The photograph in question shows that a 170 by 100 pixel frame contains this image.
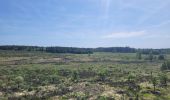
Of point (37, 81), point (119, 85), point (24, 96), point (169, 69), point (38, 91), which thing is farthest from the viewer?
point (169, 69)

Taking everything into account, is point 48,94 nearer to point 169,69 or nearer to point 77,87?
point 77,87

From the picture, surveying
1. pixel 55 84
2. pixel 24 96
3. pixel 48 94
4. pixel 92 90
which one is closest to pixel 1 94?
pixel 24 96

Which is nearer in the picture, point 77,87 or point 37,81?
point 77,87

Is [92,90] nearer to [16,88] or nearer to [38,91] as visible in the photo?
[38,91]

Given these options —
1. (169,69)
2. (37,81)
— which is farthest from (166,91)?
(169,69)

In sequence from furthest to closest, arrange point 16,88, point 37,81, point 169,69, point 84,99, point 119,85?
point 169,69 < point 37,81 < point 119,85 < point 16,88 < point 84,99

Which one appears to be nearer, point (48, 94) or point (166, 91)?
point (48, 94)

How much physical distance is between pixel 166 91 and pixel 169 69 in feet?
248

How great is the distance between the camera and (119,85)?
10081cm

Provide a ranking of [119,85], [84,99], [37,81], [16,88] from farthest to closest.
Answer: [37,81] → [119,85] → [16,88] → [84,99]

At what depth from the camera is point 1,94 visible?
3263 inches

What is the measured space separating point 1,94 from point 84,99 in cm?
2968

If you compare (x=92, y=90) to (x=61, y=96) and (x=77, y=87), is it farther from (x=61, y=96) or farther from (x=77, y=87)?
(x=61, y=96)

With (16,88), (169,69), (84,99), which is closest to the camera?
(84,99)
